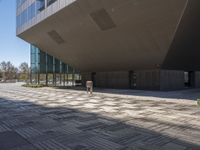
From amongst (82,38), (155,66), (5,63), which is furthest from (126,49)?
(5,63)

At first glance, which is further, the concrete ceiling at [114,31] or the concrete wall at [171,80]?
the concrete wall at [171,80]

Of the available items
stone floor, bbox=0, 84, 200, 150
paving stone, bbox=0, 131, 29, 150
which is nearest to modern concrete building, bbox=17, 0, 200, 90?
stone floor, bbox=0, 84, 200, 150

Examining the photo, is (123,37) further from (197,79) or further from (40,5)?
(197,79)

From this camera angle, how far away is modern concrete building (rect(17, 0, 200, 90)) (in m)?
20.6

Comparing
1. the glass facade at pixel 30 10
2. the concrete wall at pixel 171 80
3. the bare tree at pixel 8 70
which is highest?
the glass facade at pixel 30 10

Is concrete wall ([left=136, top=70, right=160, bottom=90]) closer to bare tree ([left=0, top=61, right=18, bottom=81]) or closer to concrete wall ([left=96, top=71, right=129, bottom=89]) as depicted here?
concrete wall ([left=96, top=71, right=129, bottom=89])

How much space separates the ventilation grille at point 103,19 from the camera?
23155 millimetres

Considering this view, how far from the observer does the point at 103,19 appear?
2392 centimetres

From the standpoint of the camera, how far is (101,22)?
24.5 meters

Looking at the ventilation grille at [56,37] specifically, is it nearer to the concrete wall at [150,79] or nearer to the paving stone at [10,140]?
the concrete wall at [150,79]

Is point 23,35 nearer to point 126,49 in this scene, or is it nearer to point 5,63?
point 126,49

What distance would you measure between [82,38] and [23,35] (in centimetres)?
1393

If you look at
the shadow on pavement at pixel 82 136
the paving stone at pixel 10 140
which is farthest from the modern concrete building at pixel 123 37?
the paving stone at pixel 10 140

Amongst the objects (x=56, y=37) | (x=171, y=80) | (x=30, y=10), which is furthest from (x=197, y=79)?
(x=30, y=10)
